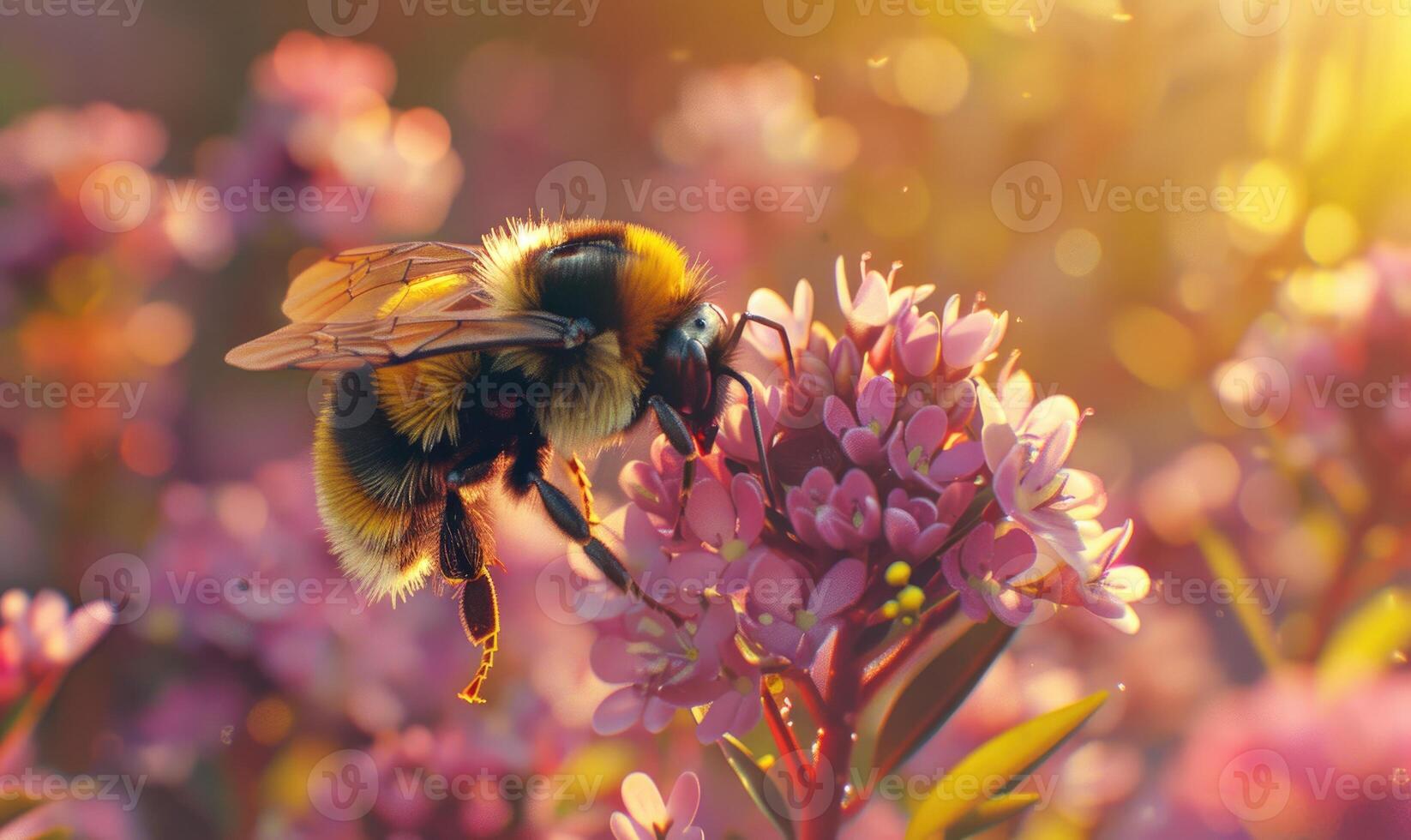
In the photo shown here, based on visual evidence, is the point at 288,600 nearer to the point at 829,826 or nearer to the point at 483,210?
the point at 829,826

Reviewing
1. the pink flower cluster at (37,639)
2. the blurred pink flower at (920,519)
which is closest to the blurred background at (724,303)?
the pink flower cluster at (37,639)

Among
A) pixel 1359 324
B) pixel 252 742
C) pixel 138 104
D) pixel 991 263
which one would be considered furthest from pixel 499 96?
pixel 1359 324

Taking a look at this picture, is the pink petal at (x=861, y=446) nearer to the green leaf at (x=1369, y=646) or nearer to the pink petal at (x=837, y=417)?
the pink petal at (x=837, y=417)

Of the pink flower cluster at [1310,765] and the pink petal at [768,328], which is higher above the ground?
the pink petal at [768,328]

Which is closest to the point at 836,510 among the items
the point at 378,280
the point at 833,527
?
the point at 833,527

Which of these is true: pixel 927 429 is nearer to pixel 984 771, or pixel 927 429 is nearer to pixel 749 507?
pixel 749 507

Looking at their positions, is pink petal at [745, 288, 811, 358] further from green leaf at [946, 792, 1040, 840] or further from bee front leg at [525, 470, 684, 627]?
green leaf at [946, 792, 1040, 840]

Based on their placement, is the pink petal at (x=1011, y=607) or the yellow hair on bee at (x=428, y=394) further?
the yellow hair on bee at (x=428, y=394)
